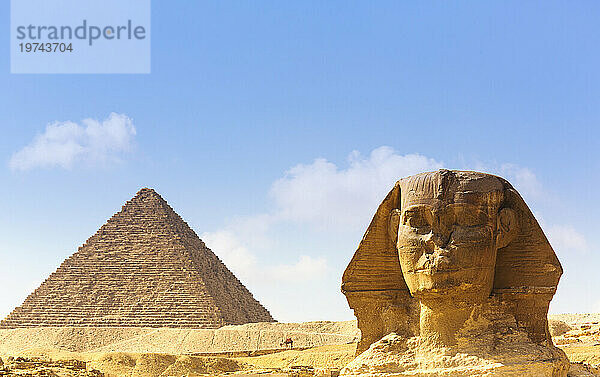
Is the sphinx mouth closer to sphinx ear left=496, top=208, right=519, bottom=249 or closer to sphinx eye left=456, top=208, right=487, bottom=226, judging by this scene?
sphinx eye left=456, top=208, right=487, bottom=226

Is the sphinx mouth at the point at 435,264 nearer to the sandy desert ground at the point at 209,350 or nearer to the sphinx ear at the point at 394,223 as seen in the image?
the sphinx ear at the point at 394,223

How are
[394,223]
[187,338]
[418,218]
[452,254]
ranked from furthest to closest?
[187,338] < [394,223] < [418,218] < [452,254]

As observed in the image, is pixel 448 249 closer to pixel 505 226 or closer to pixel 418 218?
pixel 418 218

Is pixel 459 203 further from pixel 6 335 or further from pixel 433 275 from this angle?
pixel 6 335

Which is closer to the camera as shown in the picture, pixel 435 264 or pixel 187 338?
pixel 435 264

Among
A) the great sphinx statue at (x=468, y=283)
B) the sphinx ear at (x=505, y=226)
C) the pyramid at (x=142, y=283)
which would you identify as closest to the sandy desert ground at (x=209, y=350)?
the great sphinx statue at (x=468, y=283)

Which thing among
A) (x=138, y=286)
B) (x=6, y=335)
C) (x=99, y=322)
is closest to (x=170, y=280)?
(x=138, y=286)

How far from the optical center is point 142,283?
111 meters

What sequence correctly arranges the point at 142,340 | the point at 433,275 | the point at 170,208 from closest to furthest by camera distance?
the point at 433,275, the point at 142,340, the point at 170,208

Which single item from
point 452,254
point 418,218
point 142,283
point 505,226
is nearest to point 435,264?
point 452,254

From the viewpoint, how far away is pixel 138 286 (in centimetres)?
11038

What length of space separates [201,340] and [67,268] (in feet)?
195

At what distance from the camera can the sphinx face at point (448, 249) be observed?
5.70m

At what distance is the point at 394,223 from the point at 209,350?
5303 cm
